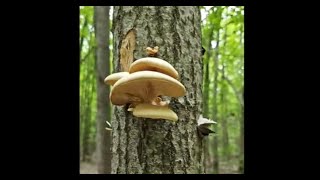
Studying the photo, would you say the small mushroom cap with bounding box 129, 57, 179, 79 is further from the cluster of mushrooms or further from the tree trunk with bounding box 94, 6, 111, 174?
the tree trunk with bounding box 94, 6, 111, 174

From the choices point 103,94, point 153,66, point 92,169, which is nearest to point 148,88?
point 153,66

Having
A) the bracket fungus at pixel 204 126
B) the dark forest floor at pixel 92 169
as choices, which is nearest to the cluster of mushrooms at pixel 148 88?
the bracket fungus at pixel 204 126

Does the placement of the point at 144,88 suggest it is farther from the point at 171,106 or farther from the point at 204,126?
the point at 204,126

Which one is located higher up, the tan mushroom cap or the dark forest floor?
the tan mushroom cap

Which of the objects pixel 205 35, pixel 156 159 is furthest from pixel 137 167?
pixel 205 35

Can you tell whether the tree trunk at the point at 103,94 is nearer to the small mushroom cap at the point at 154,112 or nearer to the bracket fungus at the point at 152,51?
the bracket fungus at the point at 152,51

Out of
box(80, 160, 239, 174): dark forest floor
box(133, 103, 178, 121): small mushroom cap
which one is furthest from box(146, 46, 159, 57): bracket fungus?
box(80, 160, 239, 174): dark forest floor

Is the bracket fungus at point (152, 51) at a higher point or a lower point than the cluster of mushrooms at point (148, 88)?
higher
